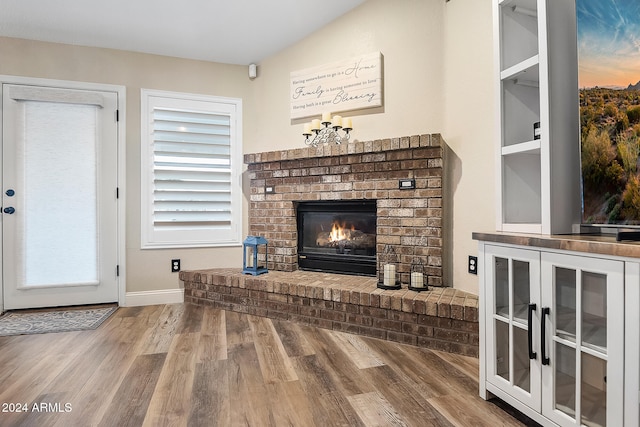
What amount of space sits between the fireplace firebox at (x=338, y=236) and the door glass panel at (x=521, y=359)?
58.5 inches

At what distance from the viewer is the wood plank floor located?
147 centimetres

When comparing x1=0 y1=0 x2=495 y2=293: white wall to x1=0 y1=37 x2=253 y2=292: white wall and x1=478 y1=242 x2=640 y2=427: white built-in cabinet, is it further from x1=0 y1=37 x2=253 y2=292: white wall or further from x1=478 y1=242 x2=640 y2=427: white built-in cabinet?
x1=478 y1=242 x2=640 y2=427: white built-in cabinet

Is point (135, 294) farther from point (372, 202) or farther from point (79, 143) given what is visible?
point (372, 202)

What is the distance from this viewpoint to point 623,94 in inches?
51.6

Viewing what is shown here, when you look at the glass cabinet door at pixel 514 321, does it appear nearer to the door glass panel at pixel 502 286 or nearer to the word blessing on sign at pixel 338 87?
the door glass panel at pixel 502 286

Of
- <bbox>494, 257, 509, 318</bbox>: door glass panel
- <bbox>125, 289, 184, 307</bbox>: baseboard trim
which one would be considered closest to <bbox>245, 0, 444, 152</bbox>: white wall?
<bbox>494, 257, 509, 318</bbox>: door glass panel

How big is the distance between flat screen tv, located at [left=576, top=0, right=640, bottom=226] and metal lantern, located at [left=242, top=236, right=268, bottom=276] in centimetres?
237

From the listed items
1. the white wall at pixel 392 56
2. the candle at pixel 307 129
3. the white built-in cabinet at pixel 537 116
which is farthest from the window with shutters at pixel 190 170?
the white built-in cabinet at pixel 537 116

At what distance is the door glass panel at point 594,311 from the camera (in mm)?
1109

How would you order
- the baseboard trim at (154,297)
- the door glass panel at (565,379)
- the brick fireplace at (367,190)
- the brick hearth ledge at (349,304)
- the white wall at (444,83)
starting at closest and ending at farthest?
the door glass panel at (565,379), the brick hearth ledge at (349,304), the white wall at (444,83), the brick fireplace at (367,190), the baseboard trim at (154,297)

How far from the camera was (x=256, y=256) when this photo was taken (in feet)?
10.2

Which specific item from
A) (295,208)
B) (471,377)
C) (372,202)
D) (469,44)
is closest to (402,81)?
(469,44)

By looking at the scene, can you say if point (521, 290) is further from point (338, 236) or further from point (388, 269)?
point (338, 236)

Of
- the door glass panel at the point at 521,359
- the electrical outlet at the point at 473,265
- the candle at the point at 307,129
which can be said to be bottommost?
the door glass panel at the point at 521,359
